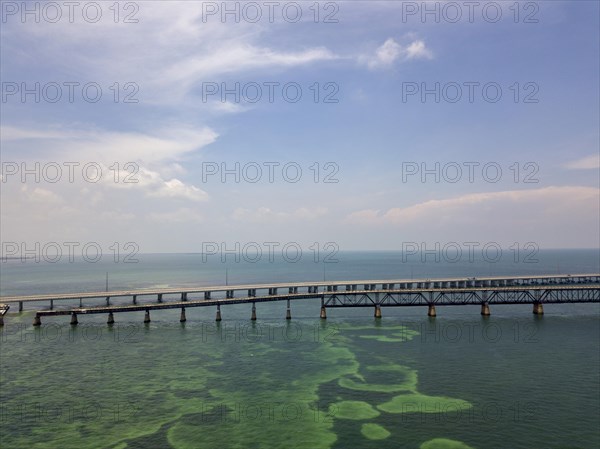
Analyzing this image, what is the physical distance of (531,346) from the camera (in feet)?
222

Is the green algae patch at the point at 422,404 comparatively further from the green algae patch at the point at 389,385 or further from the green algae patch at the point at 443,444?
the green algae patch at the point at 443,444

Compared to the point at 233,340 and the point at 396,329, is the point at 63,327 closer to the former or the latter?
the point at 233,340

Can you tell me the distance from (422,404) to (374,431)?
8.89 metres

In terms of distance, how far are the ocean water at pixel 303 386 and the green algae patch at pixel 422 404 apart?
8.6 inches

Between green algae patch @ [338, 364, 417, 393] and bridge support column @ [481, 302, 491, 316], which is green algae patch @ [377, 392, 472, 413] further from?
bridge support column @ [481, 302, 491, 316]

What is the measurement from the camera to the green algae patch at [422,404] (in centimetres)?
4081

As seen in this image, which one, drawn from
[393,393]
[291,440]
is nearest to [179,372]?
[291,440]

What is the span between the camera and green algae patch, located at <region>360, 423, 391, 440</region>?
35156 millimetres

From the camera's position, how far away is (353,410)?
1615 inches

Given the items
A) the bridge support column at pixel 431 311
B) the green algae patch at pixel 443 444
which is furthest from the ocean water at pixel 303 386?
the bridge support column at pixel 431 311

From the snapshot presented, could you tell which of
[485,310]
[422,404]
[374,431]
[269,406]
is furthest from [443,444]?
[485,310]

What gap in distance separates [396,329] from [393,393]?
38.4 m

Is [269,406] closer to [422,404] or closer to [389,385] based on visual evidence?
[389,385]

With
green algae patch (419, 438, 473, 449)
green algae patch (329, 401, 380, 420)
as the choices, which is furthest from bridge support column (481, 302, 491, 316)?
green algae patch (419, 438, 473, 449)
